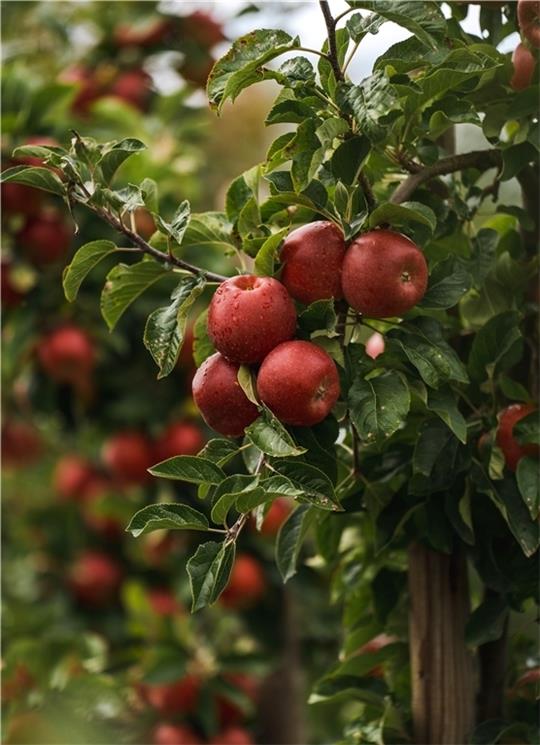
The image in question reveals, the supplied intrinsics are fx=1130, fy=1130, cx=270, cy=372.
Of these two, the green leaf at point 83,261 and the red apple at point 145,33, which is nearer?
the green leaf at point 83,261

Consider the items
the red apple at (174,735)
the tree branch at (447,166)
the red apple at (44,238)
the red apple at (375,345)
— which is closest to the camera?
the tree branch at (447,166)

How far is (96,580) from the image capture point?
178 centimetres

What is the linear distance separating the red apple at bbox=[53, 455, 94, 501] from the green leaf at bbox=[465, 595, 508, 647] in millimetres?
1190

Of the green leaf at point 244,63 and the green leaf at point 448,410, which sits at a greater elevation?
the green leaf at point 244,63

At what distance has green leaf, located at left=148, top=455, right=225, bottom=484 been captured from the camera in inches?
22.1

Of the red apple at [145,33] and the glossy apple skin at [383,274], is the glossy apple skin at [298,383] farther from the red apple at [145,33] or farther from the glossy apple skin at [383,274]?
the red apple at [145,33]

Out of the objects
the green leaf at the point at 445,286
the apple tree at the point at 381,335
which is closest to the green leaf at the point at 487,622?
the apple tree at the point at 381,335

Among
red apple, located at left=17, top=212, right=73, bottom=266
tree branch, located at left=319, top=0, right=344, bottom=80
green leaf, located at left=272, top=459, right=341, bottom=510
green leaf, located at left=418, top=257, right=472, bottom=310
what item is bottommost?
red apple, located at left=17, top=212, right=73, bottom=266

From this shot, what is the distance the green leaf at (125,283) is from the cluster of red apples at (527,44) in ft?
0.80

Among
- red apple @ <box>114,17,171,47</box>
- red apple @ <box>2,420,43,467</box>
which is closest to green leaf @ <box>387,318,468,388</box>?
red apple @ <box>114,17,171,47</box>

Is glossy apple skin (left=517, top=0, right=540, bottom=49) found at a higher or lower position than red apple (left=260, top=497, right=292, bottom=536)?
higher

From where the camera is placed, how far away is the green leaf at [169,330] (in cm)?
60

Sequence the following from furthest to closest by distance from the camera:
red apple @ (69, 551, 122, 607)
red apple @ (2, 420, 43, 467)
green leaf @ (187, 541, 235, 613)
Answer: red apple @ (2, 420, 43, 467), red apple @ (69, 551, 122, 607), green leaf @ (187, 541, 235, 613)

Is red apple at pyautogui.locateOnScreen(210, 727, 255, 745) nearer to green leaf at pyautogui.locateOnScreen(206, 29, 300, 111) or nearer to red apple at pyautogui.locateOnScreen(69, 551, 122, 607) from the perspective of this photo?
red apple at pyautogui.locateOnScreen(69, 551, 122, 607)
